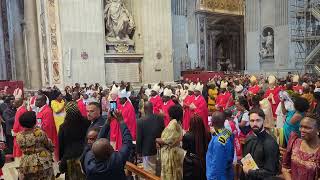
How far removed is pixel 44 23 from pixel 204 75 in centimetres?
1105

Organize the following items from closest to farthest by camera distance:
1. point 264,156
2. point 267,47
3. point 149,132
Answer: point 264,156 → point 149,132 → point 267,47

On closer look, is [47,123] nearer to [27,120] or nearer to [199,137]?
[27,120]

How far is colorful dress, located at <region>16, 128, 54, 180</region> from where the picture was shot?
4383mm

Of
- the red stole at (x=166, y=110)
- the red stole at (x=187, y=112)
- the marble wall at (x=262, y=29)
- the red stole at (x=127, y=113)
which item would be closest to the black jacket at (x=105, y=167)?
the red stole at (x=127, y=113)

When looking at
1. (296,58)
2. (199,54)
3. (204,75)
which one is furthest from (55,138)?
(199,54)

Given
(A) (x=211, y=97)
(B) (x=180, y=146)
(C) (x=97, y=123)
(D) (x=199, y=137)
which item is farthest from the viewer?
(A) (x=211, y=97)

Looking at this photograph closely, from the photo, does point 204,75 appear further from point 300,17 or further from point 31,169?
point 31,169

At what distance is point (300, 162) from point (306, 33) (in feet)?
76.6

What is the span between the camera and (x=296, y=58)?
24.7m

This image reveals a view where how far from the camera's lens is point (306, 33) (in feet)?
79.7

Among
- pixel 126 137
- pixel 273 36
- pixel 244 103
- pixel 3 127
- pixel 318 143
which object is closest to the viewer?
pixel 318 143

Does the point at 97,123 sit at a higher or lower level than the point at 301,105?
lower

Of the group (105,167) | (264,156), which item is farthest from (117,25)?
(264,156)

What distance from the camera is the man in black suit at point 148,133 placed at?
610 cm
